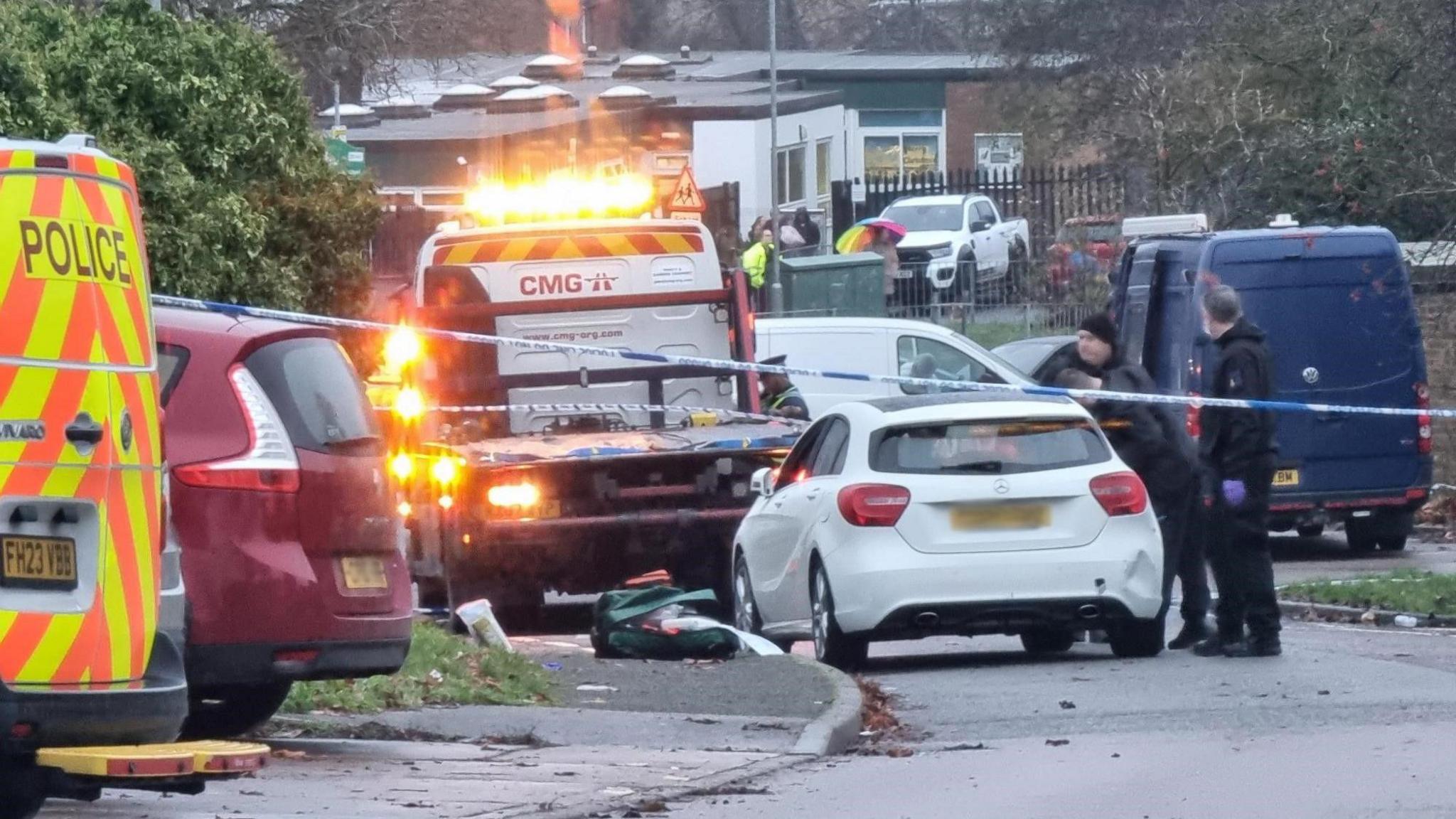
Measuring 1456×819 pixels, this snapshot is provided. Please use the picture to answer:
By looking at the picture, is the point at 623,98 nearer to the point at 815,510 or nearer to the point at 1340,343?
the point at 1340,343

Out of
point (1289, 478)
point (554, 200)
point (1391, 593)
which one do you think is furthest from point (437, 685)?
point (1289, 478)

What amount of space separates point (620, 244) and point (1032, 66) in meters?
36.9

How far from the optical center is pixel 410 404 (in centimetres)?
1593

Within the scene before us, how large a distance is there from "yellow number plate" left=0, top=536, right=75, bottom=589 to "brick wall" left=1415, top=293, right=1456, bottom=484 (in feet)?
57.6

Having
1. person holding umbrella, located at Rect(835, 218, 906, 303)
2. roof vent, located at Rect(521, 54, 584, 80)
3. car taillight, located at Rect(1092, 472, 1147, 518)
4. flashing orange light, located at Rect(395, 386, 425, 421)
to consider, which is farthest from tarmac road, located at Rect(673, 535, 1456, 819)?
roof vent, located at Rect(521, 54, 584, 80)

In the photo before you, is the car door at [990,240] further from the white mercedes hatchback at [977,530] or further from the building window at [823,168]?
the white mercedes hatchback at [977,530]

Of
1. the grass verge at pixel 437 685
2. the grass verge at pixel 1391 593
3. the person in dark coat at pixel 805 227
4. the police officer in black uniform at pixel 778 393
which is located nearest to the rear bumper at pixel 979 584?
the grass verge at pixel 437 685

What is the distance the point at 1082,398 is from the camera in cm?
1412

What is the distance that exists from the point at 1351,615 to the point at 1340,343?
3.84m

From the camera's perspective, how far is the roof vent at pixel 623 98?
35188 millimetres

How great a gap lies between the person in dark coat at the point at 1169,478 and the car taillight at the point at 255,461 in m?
5.92

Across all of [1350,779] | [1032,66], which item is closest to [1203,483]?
[1350,779]

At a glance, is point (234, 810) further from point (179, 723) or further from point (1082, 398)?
point (1082, 398)

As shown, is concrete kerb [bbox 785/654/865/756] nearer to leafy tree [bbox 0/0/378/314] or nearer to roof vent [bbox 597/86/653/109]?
leafy tree [bbox 0/0/378/314]
